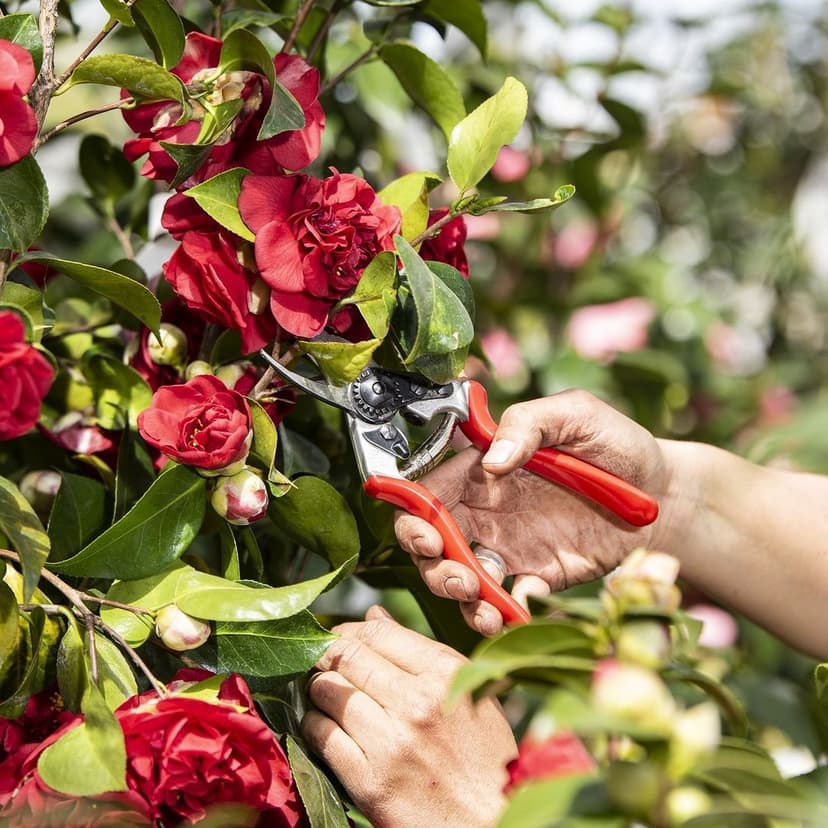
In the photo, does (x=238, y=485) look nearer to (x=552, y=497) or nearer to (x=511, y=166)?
(x=552, y=497)

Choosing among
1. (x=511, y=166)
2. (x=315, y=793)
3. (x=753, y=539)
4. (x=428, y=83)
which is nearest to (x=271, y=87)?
(x=428, y=83)

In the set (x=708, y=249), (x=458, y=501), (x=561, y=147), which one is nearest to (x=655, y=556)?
(x=458, y=501)

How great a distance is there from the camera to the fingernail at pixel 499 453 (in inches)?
34.2

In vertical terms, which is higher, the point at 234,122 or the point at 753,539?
the point at 234,122

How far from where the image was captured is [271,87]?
74 cm

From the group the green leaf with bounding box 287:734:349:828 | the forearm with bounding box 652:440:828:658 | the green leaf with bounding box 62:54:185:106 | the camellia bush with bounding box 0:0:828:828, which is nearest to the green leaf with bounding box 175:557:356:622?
the camellia bush with bounding box 0:0:828:828

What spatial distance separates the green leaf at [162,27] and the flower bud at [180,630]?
38 centimetres

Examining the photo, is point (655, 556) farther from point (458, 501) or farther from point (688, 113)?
point (688, 113)

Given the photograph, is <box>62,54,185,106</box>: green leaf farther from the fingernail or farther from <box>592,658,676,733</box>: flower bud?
<box>592,658,676,733</box>: flower bud

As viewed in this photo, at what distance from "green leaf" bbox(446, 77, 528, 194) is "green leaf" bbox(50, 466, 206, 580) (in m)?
0.30

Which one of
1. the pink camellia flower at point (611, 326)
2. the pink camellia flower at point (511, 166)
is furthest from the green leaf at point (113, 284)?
the pink camellia flower at point (611, 326)

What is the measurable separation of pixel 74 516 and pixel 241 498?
14cm

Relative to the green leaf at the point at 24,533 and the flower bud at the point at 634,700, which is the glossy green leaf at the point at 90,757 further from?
the flower bud at the point at 634,700

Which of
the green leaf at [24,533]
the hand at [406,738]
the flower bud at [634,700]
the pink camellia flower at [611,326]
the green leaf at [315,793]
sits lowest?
the pink camellia flower at [611,326]
